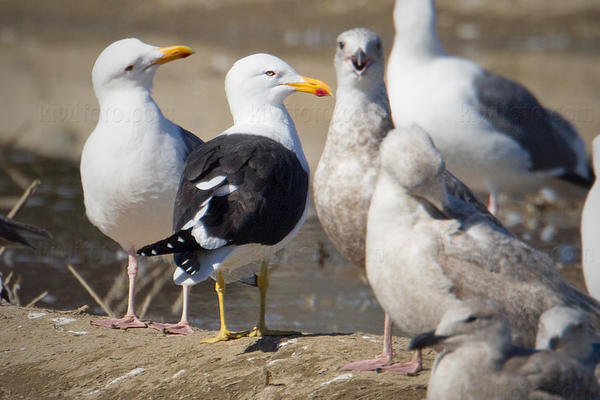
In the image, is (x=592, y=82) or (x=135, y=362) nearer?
(x=135, y=362)

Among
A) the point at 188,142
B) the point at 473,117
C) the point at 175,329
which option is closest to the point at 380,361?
the point at 175,329

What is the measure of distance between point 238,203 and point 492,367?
5.29 feet

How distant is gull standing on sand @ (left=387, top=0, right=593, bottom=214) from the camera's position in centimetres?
823

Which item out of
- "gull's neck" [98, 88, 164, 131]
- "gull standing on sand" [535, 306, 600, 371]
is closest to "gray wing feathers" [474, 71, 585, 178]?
"gull's neck" [98, 88, 164, 131]

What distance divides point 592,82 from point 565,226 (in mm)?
7461

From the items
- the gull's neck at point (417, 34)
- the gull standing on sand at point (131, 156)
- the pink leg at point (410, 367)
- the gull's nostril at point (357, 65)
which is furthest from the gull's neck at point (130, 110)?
the gull's neck at point (417, 34)

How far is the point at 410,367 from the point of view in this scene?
4645 millimetres

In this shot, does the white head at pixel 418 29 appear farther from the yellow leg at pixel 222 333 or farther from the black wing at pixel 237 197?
the yellow leg at pixel 222 333

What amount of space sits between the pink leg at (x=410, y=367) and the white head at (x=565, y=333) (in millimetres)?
735

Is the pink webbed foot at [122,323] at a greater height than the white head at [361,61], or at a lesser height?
lesser

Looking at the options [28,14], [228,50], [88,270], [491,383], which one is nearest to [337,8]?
[228,50]

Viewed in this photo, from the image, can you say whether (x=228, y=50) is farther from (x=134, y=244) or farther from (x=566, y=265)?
(x=134, y=244)

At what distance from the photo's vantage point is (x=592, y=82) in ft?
55.6

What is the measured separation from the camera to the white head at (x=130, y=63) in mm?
5879
